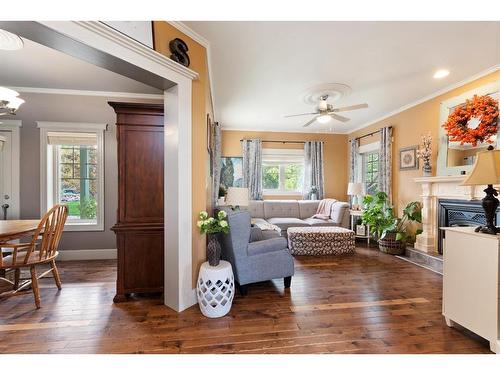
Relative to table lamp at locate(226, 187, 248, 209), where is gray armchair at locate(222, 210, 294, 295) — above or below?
below

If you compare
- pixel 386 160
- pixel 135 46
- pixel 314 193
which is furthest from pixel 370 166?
pixel 135 46

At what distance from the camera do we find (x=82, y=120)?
369cm

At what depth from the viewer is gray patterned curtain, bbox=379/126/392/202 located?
4605 millimetres

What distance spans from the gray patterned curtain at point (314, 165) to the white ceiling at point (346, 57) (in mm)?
2032

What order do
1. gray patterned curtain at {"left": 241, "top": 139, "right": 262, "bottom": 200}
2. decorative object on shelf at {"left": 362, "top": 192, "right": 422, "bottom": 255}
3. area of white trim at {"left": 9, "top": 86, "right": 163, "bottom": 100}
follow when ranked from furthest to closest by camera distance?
gray patterned curtain at {"left": 241, "top": 139, "right": 262, "bottom": 200}, decorative object on shelf at {"left": 362, "top": 192, "right": 422, "bottom": 255}, area of white trim at {"left": 9, "top": 86, "right": 163, "bottom": 100}

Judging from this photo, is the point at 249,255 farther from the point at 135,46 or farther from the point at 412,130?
the point at 412,130

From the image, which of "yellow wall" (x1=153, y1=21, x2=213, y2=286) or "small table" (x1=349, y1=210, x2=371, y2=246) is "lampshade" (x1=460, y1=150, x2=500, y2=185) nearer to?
"yellow wall" (x1=153, y1=21, x2=213, y2=286)

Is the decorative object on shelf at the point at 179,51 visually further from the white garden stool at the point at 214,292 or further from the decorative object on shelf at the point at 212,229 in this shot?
the white garden stool at the point at 214,292

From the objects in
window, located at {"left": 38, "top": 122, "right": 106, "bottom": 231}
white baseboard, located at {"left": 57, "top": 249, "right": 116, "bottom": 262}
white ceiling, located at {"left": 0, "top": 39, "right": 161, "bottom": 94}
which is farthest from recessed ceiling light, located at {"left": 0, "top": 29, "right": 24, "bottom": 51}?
white baseboard, located at {"left": 57, "top": 249, "right": 116, "bottom": 262}

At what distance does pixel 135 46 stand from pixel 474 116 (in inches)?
152

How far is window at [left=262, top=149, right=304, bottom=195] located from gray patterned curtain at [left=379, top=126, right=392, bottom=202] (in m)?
1.94

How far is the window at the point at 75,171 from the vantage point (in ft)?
→ 11.9

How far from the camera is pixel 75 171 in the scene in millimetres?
3816
